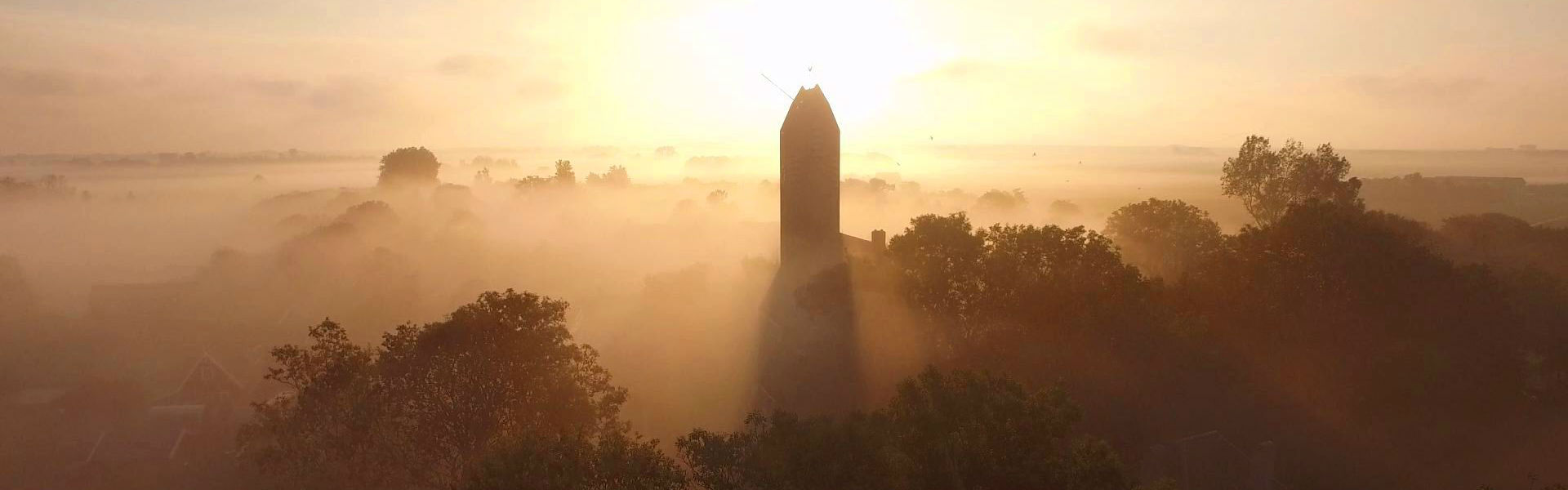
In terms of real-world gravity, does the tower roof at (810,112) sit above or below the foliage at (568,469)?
above

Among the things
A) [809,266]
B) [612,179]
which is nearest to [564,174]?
[612,179]

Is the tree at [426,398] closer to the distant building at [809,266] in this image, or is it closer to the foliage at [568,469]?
the foliage at [568,469]

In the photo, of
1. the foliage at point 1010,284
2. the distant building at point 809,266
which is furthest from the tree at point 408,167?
the foliage at point 1010,284

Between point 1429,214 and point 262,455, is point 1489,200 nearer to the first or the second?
point 1429,214

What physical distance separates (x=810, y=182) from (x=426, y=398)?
21.2 metres

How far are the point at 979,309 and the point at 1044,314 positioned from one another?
2.68 m

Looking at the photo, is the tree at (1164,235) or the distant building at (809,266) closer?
the distant building at (809,266)

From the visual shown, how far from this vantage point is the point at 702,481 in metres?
15.6

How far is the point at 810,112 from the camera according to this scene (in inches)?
1451

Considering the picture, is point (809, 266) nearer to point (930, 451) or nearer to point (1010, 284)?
point (1010, 284)

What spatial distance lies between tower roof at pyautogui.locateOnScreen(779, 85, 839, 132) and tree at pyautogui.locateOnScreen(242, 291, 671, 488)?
60.2 ft

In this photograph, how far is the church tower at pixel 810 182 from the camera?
1454 inches

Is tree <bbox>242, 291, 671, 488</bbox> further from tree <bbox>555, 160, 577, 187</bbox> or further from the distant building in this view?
tree <bbox>555, 160, 577, 187</bbox>

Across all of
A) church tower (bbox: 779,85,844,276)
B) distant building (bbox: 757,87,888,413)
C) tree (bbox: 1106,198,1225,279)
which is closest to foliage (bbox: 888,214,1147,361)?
distant building (bbox: 757,87,888,413)
